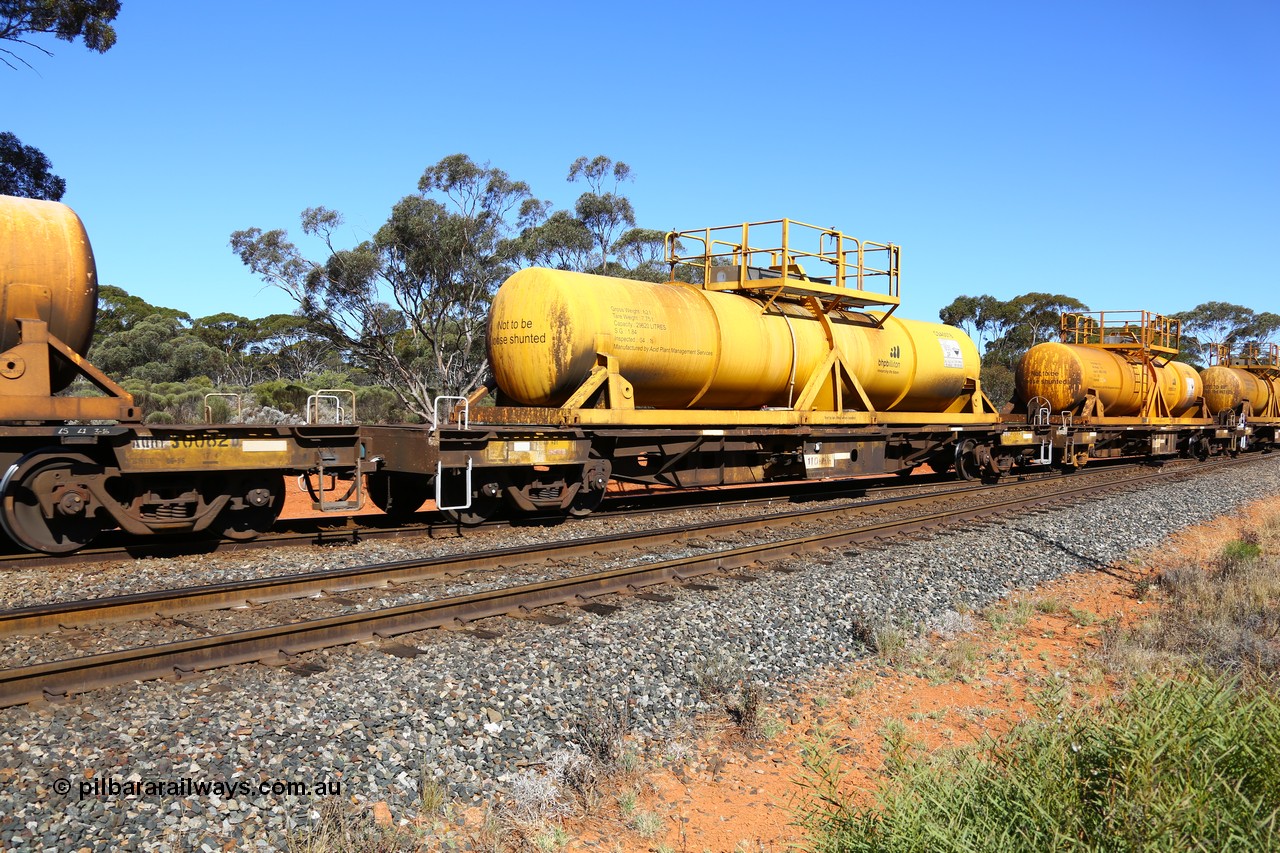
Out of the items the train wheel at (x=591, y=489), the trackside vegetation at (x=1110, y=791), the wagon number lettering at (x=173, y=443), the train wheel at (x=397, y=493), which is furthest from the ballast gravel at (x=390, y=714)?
the train wheel at (x=591, y=489)

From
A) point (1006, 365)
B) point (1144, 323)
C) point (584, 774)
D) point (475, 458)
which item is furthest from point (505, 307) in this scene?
point (1006, 365)

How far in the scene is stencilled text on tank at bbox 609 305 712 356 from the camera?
11891 mm

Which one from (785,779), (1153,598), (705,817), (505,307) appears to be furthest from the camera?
(505,307)

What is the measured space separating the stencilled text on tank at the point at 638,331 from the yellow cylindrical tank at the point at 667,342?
0.05ft

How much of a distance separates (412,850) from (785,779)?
2157 mm

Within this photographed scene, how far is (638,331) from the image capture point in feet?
39.7

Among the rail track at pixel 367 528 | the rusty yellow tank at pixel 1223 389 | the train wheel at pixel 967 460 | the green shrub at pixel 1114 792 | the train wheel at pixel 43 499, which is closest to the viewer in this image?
the green shrub at pixel 1114 792

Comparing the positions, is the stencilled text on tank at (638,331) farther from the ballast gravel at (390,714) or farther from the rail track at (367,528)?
the ballast gravel at (390,714)

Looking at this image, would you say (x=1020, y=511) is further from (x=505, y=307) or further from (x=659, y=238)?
(x=659, y=238)

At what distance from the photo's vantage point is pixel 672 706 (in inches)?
224

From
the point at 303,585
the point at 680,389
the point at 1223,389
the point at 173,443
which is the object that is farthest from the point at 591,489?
the point at 1223,389

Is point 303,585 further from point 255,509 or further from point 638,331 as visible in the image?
point 638,331

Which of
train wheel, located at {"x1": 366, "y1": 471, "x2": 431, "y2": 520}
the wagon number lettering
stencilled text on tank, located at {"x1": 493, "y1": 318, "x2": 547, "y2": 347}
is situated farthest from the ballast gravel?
stencilled text on tank, located at {"x1": 493, "y1": 318, "x2": 547, "y2": 347}

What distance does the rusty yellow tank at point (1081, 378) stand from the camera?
22.8 meters
